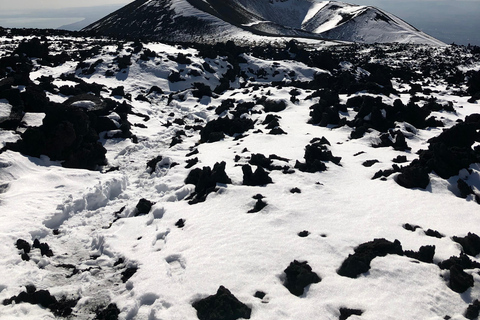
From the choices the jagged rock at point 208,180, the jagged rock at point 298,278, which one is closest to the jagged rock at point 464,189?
the jagged rock at point 298,278

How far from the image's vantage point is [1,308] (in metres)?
9.41

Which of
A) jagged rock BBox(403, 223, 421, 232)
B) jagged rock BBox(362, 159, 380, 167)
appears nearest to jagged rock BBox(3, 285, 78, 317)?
jagged rock BBox(403, 223, 421, 232)

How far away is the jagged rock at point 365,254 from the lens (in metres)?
10.1

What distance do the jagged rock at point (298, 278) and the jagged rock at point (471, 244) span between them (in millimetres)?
5484

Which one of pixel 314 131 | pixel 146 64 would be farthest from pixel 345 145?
pixel 146 64

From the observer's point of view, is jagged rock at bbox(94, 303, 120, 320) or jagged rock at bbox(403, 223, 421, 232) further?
jagged rock at bbox(403, 223, 421, 232)

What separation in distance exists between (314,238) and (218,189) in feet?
19.6

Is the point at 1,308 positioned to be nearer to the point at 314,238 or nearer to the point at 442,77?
the point at 314,238

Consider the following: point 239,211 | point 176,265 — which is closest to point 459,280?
point 239,211

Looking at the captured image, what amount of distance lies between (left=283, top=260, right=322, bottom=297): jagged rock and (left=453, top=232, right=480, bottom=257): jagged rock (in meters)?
5.48

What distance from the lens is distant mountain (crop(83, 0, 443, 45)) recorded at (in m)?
107

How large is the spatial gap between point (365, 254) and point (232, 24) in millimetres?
113267

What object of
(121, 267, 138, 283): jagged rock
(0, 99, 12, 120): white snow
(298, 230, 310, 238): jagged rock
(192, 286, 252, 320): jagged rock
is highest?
(0, 99, 12, 120): white snow

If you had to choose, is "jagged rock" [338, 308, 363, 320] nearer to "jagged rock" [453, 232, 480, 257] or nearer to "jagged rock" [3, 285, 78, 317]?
"jagged rock" [453, 232, 480, 257]
